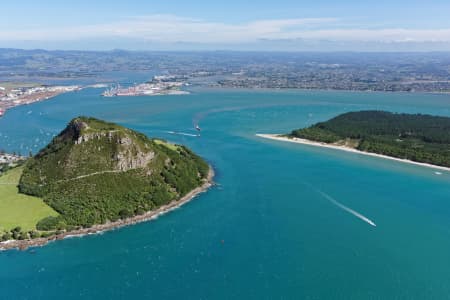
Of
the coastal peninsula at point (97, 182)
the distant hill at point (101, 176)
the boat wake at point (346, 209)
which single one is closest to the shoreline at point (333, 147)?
the boat wake at point (346, 209)

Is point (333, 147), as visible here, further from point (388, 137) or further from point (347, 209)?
point (347, 209)

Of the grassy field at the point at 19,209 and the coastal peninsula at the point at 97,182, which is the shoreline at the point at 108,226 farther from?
the grassy field at the point at 19,209

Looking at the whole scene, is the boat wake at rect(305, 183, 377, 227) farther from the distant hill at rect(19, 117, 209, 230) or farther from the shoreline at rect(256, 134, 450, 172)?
the shoreline at rect(256, 134, 450, 172)

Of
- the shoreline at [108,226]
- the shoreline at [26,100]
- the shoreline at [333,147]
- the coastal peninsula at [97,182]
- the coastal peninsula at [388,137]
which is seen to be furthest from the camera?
the shoreline at [26,100]

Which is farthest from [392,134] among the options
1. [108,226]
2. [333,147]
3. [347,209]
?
[108,226]

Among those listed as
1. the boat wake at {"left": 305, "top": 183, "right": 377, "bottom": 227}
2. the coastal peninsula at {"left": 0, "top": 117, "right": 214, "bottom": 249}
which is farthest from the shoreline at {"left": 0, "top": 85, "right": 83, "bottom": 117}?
the boat wake at {"left": 305, "top": 183, "right": 377, "bottom": 227}
